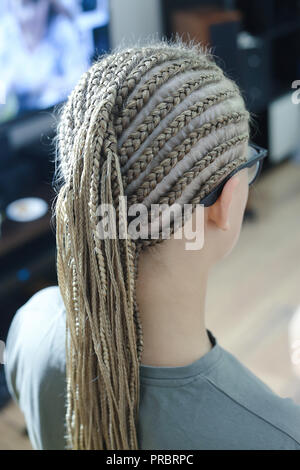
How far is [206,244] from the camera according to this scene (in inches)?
26.0

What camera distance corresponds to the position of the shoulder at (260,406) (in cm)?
61

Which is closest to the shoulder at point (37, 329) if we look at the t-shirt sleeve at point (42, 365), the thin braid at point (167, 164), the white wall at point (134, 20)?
the t-shirt sleeve at point (42, 365)

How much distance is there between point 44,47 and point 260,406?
1838mm

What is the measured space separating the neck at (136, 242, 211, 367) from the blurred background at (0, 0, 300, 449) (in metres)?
0.98

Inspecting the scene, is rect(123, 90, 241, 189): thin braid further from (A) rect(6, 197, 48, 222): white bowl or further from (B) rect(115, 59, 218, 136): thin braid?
(A) rect(6, 197, 48, 222): white bowl

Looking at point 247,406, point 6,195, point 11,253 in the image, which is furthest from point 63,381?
point 6,195

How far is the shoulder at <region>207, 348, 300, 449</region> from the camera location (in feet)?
1.99

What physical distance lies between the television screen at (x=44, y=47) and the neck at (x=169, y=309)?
4.66 feet

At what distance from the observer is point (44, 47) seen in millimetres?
2092

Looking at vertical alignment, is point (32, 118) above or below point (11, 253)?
above

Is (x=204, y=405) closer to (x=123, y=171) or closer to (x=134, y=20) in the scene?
(x=123, y=171)

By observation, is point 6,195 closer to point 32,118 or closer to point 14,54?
point 32,118
